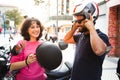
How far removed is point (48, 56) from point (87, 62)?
2.84ft

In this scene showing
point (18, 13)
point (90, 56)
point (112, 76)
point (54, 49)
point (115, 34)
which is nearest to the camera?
point (54, 49)

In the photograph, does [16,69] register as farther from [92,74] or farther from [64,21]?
[64,21]

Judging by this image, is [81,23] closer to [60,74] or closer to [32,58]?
[32,58]

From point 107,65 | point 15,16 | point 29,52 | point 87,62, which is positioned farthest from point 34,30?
point 15,16

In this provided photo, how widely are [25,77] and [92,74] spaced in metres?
0.66

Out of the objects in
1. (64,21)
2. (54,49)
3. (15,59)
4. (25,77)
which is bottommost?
(64,21)

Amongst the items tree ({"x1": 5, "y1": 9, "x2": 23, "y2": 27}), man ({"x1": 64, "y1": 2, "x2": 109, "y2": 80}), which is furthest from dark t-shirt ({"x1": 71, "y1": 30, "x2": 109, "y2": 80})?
tree ({"x1": 5, "y1": 9, "x2": 23, "y2": 27})

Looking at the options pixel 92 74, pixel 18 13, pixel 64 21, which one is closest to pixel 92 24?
pixel 92 74

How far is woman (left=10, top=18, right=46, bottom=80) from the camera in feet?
9.83

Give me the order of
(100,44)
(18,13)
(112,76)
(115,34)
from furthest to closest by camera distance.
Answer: (18,13), (115,34), (112,76), (100,44)

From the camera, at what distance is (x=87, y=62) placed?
10.1 feet

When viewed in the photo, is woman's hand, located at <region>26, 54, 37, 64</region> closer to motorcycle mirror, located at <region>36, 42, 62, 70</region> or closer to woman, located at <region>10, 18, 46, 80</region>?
woman, located at <region>10, 18, 46, 80</region>

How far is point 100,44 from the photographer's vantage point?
9.48 feet

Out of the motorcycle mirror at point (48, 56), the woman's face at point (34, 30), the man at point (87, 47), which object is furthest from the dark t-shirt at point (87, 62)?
the motorcycle mirror at point (48, 56)
